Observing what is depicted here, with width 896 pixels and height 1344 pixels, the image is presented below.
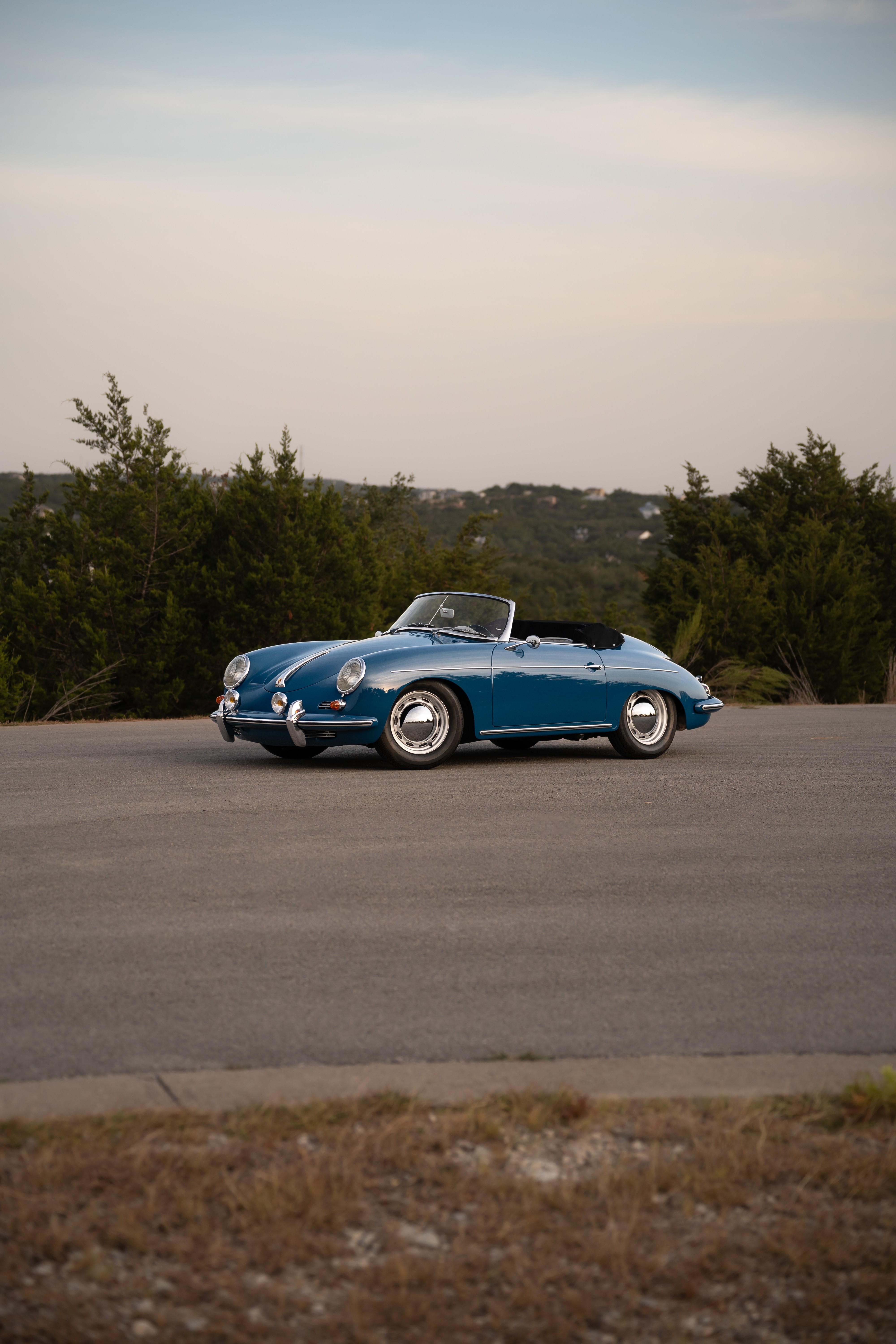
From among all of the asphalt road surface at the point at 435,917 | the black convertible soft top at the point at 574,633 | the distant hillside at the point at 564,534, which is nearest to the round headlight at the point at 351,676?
the asphalt road surface at the point at 435,917

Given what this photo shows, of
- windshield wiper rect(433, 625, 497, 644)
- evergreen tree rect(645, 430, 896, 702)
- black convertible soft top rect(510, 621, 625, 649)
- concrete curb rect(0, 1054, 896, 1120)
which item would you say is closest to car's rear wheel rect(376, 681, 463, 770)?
windshield wiper rect(433, 625, 497, 644)

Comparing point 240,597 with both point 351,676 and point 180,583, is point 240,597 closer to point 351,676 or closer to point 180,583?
point 180,583

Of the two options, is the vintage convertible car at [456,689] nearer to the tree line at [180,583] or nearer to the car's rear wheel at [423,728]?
the car's rear wheel at [423,728]

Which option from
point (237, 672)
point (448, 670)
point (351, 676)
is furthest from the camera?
point (237, 672)

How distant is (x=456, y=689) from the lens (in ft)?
31.8

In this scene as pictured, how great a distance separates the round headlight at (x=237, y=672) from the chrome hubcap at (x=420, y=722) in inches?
52.3

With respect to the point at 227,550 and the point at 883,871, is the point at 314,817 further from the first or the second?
the point at 227,550

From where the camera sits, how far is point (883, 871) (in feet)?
20.6

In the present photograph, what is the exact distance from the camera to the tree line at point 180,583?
24.8 metres

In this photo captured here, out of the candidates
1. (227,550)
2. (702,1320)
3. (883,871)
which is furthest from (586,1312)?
(227,550)

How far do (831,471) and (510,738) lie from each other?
38238 mm

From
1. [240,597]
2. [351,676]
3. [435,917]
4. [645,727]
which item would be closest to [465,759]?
[645,727]

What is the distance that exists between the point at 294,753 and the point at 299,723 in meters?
1.55

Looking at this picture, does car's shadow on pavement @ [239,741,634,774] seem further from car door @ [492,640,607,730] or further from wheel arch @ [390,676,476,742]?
car door @ [492,640,607,730]
